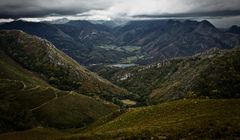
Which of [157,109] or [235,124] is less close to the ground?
[235,124]

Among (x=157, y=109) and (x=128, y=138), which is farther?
(x=157, y=109)

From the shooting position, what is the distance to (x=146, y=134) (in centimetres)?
5744

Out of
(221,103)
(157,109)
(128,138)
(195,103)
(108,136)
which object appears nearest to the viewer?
(128,138)

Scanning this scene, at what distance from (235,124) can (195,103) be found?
3860 centimetres

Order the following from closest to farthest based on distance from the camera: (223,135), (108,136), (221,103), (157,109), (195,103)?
1. (223,135)
2. (108,136)
3. (221,103)
4. (195,103)
5. (157,109)

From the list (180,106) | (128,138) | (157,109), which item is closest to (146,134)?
(128,138)

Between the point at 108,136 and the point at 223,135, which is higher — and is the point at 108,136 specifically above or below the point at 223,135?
below

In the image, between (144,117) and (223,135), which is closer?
(223,135)

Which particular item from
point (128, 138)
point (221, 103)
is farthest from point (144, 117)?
point (128, 138)

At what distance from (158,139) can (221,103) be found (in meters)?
34.9

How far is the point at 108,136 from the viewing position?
205 feet

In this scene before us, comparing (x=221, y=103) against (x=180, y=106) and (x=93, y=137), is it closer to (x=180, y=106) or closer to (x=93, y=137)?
(x=180, y=106)

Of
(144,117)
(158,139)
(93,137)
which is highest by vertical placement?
(158,139)

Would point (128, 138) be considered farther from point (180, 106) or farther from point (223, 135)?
point (180, 106)
